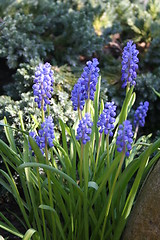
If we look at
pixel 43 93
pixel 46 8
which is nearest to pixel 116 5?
pixel 46 8

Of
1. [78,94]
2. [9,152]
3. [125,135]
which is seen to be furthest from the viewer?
[9,152]

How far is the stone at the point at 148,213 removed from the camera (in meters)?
2.35

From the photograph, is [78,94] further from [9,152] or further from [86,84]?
[9,152]

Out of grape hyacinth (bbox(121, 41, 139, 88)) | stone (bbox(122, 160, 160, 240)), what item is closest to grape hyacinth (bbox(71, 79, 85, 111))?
grape hyacinth (bbox(121, 41, 139, 88))

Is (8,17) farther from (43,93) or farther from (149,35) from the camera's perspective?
(43,93)

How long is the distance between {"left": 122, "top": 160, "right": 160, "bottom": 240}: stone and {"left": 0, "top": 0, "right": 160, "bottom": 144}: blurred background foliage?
1.37m

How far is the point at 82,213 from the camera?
101 inches

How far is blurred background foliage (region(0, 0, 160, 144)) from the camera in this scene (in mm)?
4020

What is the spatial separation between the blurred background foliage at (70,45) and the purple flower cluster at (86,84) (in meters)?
1.23

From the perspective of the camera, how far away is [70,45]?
186 inches

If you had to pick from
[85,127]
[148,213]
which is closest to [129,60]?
[85,127]

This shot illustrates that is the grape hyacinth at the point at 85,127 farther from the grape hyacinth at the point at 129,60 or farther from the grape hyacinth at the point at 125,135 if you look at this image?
the grape hyacinth at the point at 129,60

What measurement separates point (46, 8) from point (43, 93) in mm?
2904

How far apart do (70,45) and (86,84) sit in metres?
2.45
